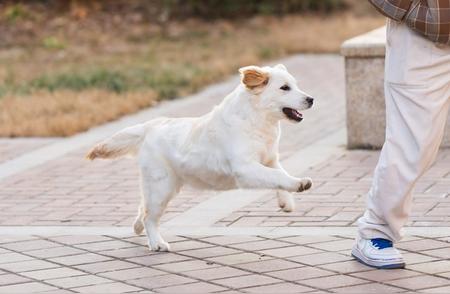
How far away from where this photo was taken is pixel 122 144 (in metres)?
6.57

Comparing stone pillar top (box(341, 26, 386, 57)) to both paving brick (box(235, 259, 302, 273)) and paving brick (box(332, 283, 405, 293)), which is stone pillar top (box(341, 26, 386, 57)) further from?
paving brick (box(332, 283, 405, 293))

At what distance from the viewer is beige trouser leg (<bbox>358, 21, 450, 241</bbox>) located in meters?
5.58

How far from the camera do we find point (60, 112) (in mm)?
11133

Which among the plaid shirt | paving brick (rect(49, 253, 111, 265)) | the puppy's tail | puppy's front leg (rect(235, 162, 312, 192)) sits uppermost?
the plaid shirt

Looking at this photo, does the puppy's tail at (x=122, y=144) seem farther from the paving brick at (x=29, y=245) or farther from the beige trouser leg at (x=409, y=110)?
the beige trouser leg at (x=409, y=110)

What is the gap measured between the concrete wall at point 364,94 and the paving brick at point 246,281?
3.63 m

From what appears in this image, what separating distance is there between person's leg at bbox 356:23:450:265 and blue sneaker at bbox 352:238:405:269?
0.64ft

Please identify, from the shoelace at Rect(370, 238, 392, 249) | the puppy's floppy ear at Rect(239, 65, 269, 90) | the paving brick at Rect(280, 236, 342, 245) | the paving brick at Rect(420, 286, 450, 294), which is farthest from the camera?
the paving brick at Rect(280, 236, 342, 245)

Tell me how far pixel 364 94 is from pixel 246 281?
377cm

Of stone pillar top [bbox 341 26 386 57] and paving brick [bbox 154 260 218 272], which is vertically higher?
stone pillar top [bbox 341 26 386 57]

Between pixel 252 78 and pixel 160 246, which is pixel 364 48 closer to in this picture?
pixel 252 78

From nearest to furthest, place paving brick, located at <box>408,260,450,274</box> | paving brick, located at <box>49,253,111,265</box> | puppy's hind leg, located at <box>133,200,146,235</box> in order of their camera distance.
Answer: paving brick, located at <box>408,260,450,274</box> < paving brick, located at <box>49,253,111,265</box> < puppy's hind leg, located at <box>133,200,146,235</box>

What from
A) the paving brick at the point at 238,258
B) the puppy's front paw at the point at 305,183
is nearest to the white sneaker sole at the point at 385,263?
the puppy's front paw at the point at 305,183

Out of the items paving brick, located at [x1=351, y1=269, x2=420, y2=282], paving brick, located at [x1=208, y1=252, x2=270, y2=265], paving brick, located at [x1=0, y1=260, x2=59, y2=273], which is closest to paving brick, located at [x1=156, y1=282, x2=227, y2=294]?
paving brick, located at [x1=208, y1=252, x2=270, y2=265]
